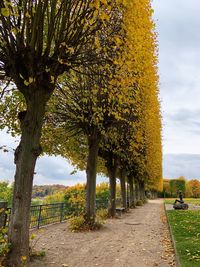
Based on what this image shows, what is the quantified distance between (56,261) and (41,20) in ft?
19.8

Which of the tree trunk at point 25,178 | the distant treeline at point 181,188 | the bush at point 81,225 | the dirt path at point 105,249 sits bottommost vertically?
the dirt path at point 105,249

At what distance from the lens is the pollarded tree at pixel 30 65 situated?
6.38 meters

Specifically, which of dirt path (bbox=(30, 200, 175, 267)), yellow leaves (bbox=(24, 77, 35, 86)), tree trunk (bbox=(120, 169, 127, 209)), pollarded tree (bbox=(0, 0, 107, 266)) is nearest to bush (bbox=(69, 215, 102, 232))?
dirt path (bbox=(30, 200, 175, 267))

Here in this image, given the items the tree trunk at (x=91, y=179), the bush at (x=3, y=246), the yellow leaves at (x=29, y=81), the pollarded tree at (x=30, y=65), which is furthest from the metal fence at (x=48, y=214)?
the yellow leaves at (x=29, y=81)

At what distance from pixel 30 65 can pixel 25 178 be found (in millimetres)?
2631

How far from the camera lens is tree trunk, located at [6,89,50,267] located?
21.0 feet

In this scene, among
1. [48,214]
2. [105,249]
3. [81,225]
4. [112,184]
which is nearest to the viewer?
[105,249]

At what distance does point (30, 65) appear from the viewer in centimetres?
662

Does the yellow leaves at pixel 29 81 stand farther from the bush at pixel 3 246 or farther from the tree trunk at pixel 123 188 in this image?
the tree trunk at pixel 123 188

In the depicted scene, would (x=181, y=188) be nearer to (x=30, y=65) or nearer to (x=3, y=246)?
(x=3, y=246)

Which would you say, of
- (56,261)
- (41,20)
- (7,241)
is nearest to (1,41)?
(41,20)

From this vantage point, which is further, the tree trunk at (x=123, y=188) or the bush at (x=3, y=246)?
the tree trunk at (x=123, y=188)

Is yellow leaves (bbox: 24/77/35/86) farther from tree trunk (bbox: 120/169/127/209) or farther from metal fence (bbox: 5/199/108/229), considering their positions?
tree trunk (bbox: 120/169/127/209)

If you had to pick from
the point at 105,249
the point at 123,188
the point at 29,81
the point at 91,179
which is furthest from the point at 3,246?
the point at 123,188
